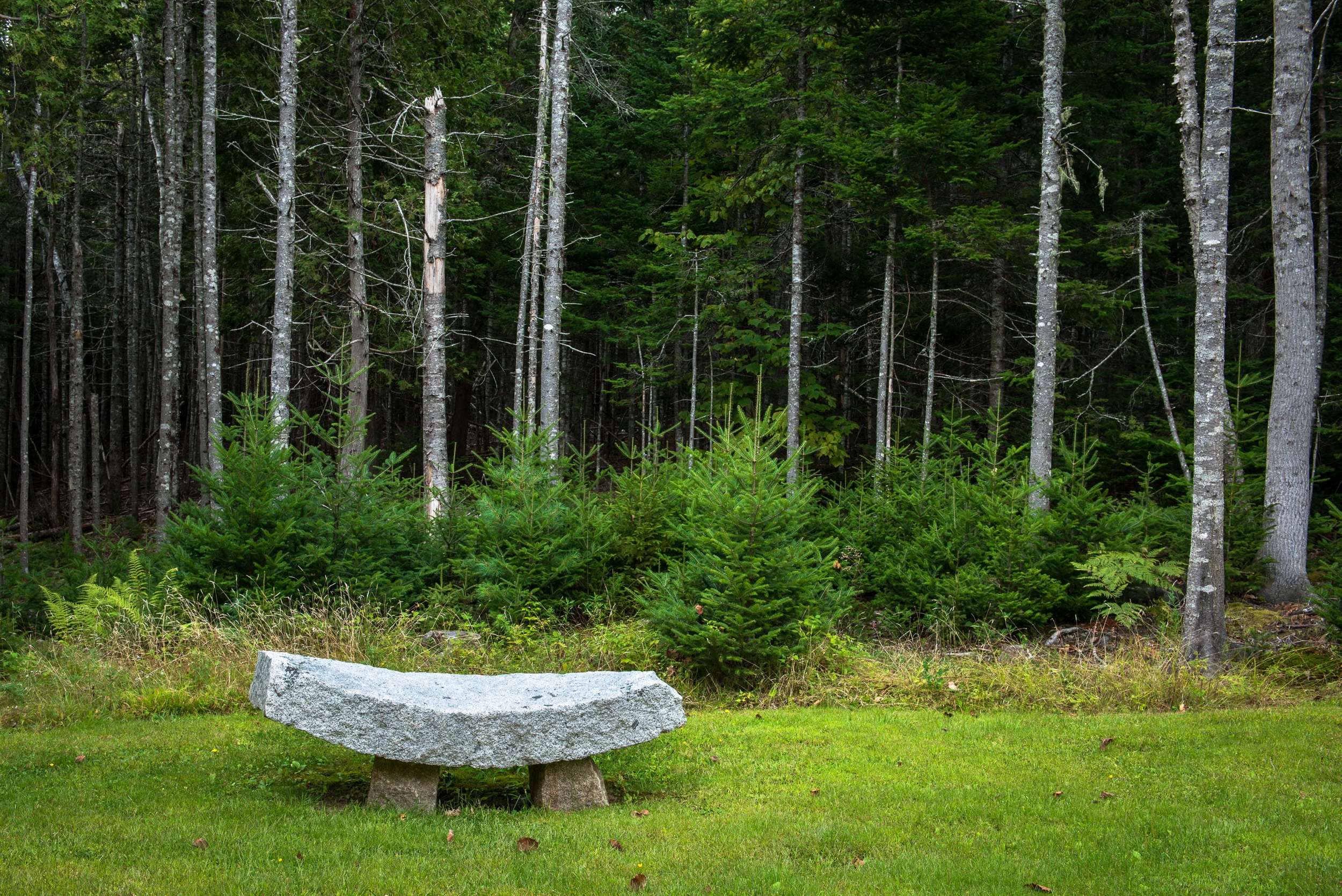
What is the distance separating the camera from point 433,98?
1340 centimetres

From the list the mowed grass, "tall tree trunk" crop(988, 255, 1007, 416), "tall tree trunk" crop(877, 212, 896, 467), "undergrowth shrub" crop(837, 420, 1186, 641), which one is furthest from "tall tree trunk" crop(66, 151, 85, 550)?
"tall tree trunk" crop(988, 255, 1007, 416)

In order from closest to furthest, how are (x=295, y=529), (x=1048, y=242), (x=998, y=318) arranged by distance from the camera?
1. (x=295, y=529)
2. (x=1048, y=242)
3. (x=998, y=318)

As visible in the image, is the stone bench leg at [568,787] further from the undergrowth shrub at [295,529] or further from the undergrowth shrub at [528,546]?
the undergrowth shrub at [295,529]

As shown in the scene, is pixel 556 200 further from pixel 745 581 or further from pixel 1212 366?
pixel 1212 366

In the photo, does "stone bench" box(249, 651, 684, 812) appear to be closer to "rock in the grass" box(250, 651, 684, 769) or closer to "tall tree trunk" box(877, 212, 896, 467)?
"rock in the grass" box(250, 651, 684, 769)

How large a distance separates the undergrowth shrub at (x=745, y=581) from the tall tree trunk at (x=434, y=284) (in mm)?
5879

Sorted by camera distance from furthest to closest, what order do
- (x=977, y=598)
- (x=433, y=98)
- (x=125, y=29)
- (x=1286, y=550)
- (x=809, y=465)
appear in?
(x=809, y=465) → (x=125, y=29) → (x=433, y=98) → (x=1286, y=550) → (x=977, y=598)

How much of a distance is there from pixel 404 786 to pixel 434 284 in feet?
32.4

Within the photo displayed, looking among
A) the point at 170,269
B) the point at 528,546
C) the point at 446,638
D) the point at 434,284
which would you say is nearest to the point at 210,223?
the point at 170,269

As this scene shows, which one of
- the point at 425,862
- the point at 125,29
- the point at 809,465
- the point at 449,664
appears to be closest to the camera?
the point at 425,862

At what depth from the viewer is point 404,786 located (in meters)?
5.22

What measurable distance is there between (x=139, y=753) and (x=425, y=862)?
3.06 m

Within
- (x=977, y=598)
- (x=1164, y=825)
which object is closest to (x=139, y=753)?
(x=1164, y=825)

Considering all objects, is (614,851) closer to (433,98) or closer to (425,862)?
(425,862)
